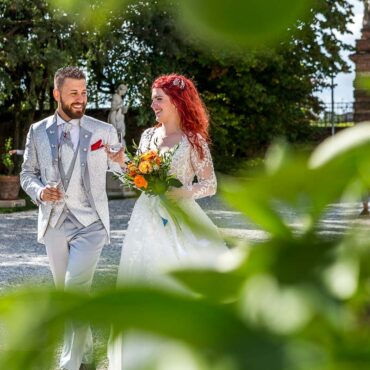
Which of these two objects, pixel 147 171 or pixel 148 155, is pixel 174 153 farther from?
pixel 147 171

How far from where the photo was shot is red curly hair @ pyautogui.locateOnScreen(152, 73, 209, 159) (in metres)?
5.57

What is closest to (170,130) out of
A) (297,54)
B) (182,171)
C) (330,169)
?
(182,171)

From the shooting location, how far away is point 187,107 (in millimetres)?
5613

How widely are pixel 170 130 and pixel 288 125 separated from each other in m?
19.7

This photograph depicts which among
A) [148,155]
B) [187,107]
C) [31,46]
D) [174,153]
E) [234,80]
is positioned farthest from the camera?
[234,80]

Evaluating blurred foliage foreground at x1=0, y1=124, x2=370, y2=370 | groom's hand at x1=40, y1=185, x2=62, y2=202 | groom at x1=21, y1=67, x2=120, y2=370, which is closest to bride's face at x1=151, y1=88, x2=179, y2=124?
groom at x1=21, y1=67, x2=120, y2=370

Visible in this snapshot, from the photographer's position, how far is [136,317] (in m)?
0.21

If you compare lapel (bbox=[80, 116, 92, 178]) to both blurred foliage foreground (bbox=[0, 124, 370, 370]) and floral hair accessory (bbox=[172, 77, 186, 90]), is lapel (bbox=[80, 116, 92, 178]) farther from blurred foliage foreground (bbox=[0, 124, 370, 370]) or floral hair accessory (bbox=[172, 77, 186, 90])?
blurred foliage foreground (bbox=[0, 124, 370, 370])

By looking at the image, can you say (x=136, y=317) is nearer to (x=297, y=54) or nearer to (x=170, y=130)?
(x=170, y=130)

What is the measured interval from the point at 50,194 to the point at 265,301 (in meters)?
4.53

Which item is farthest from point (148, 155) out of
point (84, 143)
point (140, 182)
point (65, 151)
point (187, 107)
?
point (187, 107)

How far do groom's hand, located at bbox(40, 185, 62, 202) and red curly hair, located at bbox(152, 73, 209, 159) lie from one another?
1.17 meters

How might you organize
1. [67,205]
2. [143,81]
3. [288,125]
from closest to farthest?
[67,205] < [143,81] < [288,125]

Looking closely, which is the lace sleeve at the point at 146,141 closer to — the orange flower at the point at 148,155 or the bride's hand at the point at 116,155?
the orange flower at the point at 148,155
